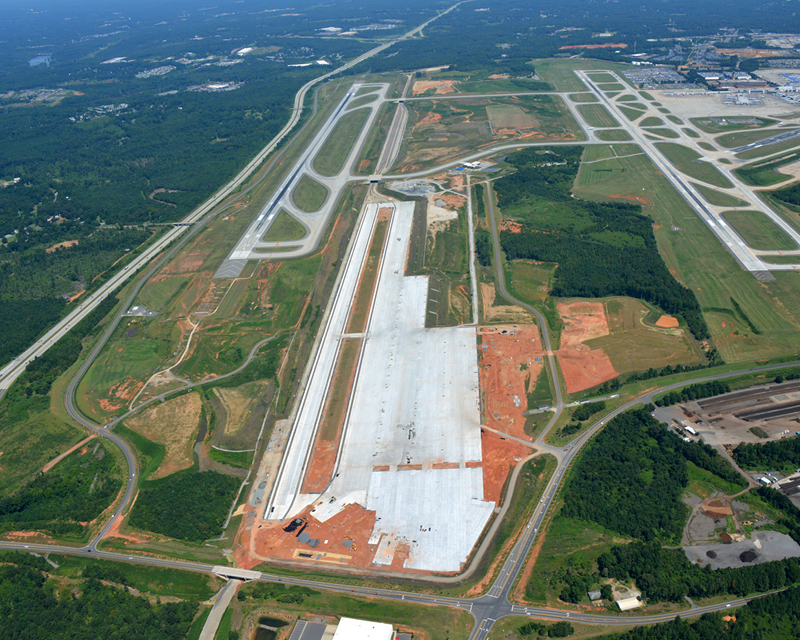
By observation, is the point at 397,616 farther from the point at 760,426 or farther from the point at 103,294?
the point at 103,294

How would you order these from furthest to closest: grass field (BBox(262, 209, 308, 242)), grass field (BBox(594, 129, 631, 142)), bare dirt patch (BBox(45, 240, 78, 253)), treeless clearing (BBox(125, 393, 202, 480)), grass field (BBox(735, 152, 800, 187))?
grass field (BBox(594, 129, 631, 142)), grass field (BBox(735, 152, 800, 187)), bare dirt patch (BBox(45, 240, 78, 253)), grass field (BBox(262, 209, 308, 242)), treeless clearing (BBox(125, 393, 202, 480))

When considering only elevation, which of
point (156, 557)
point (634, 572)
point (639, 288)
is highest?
point (639, 288)

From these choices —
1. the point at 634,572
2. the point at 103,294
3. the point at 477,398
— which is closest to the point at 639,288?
the point at 477,398

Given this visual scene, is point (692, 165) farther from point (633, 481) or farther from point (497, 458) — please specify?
point (497, 458)

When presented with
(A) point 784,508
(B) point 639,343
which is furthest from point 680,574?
(B) point 639,343

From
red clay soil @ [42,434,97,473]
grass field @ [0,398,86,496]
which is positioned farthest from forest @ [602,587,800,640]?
grass field @ [0,398,86,496]

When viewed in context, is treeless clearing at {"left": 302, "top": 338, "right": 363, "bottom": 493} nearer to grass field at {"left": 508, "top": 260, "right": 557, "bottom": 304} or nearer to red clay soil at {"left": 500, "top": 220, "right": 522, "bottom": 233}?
grass field at {"left": 508, "top": 260, "right": 557, "bottom": 304}
